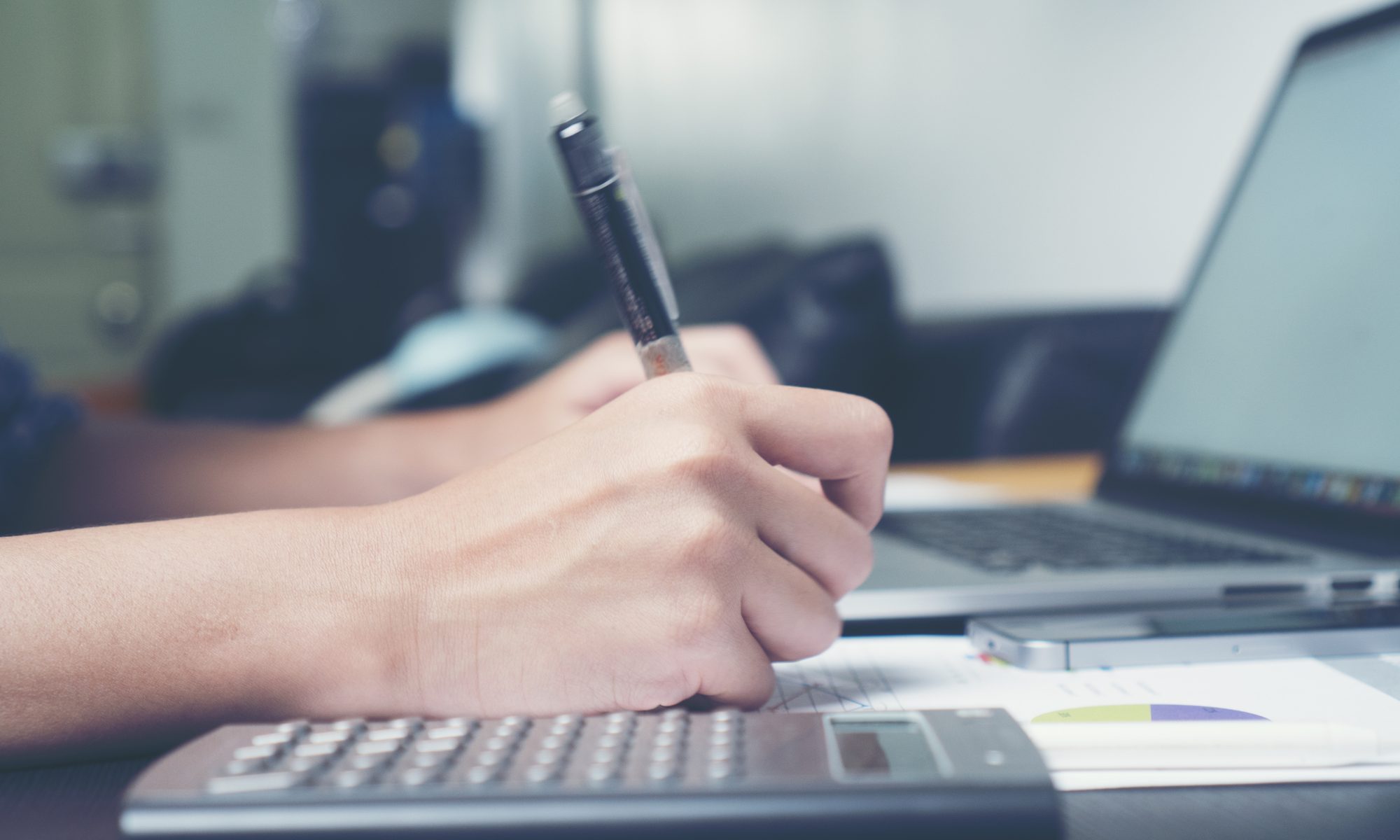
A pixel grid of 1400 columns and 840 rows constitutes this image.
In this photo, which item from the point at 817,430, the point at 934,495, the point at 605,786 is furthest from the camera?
the point at 934,495

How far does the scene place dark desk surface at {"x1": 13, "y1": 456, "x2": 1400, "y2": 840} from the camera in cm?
27

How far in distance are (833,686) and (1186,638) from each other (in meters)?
0.14

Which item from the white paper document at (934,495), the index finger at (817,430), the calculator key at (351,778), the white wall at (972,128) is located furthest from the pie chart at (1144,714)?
the white wall at (972,128)

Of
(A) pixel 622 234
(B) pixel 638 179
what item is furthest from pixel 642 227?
(B) pixel 638 179

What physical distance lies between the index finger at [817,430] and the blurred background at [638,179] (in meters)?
0.59

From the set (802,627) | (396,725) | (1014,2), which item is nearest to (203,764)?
(396,725)

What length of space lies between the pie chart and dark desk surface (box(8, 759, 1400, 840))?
0.04 metres

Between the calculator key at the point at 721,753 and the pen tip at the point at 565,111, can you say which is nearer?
the calculator key at the point at 721,753

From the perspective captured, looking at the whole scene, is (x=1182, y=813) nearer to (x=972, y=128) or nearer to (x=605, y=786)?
(x=605, y=786)

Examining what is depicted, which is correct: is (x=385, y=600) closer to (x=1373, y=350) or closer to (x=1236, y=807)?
(x=1236, y=807)

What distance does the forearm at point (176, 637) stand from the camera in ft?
1.11

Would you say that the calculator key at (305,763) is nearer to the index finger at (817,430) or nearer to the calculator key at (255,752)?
the calculator key at (255,752)

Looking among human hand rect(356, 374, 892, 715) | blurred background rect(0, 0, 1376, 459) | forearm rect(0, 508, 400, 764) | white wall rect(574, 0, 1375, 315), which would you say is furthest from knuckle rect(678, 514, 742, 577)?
white wall rect(574, 0, 1375, 315)

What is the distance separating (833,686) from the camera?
400mm
